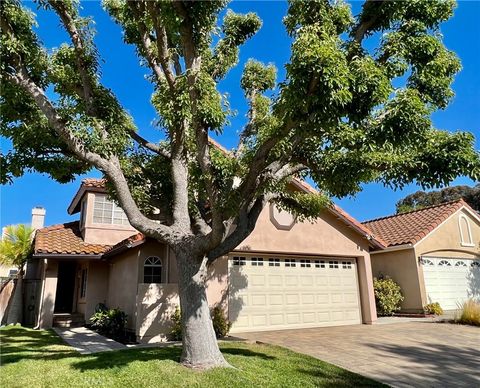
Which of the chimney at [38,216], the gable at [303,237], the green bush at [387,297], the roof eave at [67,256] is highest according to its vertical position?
the chimney at [38,216]

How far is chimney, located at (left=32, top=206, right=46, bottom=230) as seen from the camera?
2253 cm

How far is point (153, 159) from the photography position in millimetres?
10047

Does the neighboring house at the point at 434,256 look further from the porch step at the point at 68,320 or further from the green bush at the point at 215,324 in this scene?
the porch step at the point at 68,320

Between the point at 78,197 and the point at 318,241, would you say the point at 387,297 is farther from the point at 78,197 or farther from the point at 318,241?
the point at 78,197

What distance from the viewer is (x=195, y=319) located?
7.45 metres

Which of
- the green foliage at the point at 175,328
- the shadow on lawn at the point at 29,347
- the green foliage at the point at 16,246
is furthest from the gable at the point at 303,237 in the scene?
the green foliage at the point at 16,246

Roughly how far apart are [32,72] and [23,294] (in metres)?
13.2

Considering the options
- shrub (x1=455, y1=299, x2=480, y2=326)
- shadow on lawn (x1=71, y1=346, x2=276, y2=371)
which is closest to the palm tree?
shadow on lawn (x1=71, y1=346, x2=276, y2=371)

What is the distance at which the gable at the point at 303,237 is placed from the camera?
14242 mm

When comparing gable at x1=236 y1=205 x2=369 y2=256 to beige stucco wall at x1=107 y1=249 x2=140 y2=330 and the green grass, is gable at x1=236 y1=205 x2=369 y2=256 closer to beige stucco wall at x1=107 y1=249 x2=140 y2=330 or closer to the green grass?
beige stucco wall at x1=107 y1=249 x2=140 y2=330

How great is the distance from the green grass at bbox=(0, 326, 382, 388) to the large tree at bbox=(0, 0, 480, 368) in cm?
69

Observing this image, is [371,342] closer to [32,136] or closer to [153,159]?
[153,159]

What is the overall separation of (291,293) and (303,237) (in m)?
2.23

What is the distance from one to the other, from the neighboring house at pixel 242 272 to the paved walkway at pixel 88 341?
962 mm
